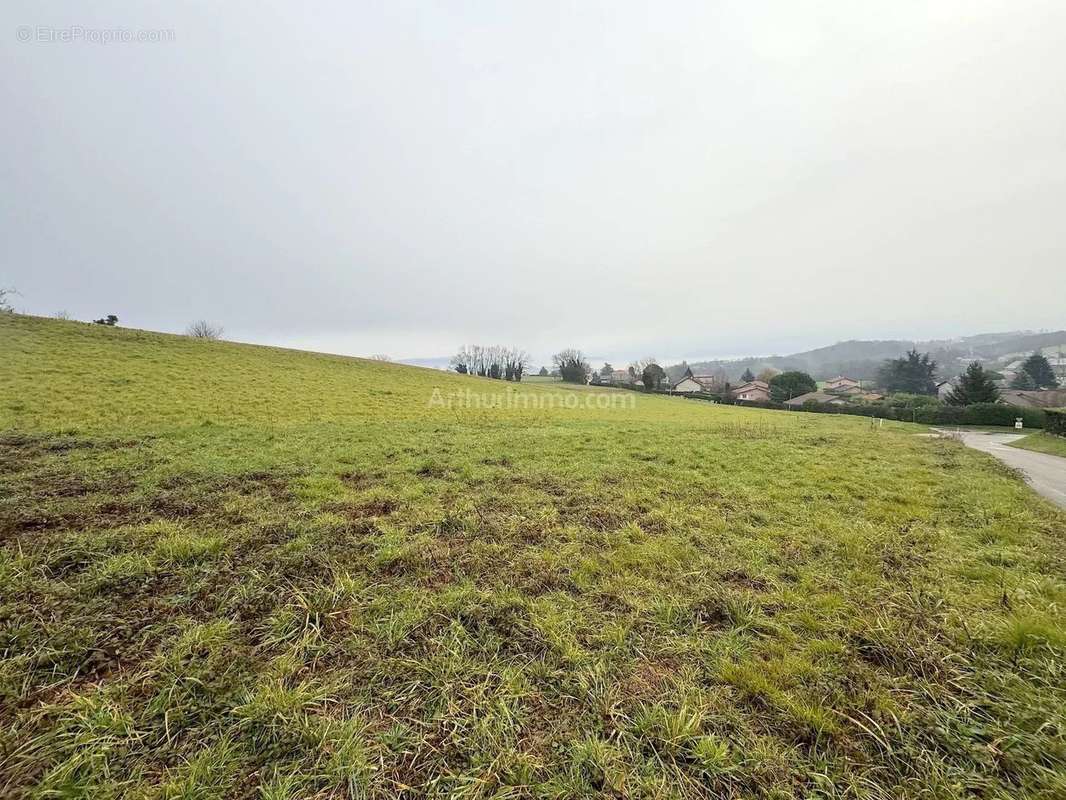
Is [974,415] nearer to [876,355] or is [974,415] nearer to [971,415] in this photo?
[971,415]

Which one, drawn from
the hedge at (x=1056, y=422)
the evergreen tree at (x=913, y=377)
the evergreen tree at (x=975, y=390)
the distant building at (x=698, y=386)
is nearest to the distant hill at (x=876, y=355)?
the distant building at (x=698, y=386)

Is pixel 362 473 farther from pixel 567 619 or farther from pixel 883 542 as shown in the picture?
pixel 883 542

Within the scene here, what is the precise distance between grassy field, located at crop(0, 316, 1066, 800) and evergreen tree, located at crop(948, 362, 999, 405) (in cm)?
5581

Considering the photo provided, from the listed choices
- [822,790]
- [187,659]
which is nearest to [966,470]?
[822,790]

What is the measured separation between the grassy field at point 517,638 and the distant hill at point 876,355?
107384 mm

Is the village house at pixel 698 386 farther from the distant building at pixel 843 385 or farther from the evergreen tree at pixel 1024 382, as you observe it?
the evergreen tree at pixel 1024 382

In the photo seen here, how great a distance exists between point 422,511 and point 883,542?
577cm

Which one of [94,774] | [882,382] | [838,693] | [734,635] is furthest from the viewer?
[882,382]

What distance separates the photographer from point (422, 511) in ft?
17.0

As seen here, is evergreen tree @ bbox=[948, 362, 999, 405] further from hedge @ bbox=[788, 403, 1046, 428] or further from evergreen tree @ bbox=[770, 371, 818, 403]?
evergreen tree @ bbox=[770, 371, 818, 403]

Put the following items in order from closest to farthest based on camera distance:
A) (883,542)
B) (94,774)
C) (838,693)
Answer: (94,774)
(838,693)
(883,542)

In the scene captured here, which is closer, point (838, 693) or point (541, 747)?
point (541, 747)

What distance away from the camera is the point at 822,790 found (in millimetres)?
1818

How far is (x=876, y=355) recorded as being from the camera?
14788 cm
